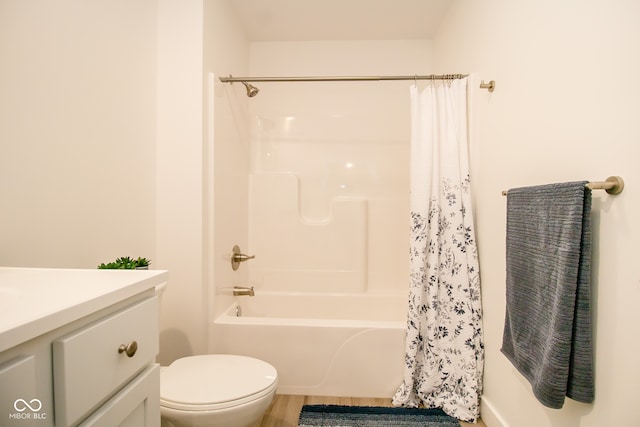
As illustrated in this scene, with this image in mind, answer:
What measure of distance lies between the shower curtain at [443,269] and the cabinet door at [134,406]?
1303 millimetres

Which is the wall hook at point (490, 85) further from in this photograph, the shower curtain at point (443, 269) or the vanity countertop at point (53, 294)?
the vanity countertop at point (53, 294)

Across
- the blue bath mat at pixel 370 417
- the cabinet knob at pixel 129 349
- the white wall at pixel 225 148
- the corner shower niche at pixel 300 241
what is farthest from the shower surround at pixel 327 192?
the cabinet knob at pixel 129 349

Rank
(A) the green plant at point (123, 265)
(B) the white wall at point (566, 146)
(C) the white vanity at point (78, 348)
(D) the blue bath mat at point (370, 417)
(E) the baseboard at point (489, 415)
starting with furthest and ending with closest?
(D) the blue bath mat at point (370, 417) → (E) the baseboard at point (489, 415) → (A) the green plant at point (123, 265) → (B) the white wall at point (566, 146) → (C) the white vanity at point (78, 348)

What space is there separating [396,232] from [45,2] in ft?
7.72

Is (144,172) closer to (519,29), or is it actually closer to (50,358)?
(50,358)

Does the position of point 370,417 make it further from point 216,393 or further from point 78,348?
point 78,348

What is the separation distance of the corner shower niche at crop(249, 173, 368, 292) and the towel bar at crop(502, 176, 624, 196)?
1.77 meters

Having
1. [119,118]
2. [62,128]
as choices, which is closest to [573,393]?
[62,128]

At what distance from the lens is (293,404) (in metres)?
1.81

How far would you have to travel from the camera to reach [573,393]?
3.20 feet

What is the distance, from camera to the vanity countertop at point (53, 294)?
512mm

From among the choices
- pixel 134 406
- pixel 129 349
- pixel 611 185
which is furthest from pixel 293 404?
pixel 611 185

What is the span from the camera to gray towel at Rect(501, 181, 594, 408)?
94 centimetres

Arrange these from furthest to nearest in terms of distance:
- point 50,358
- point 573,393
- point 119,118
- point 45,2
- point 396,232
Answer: point 396,232 → point 119,118 → point 45,2 → point 573,393 → point 50,358
